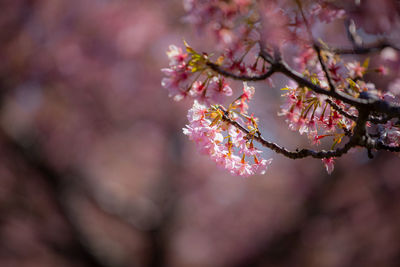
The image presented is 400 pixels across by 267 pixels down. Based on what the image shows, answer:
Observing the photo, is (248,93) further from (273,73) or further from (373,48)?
(373,48)

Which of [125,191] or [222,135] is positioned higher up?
[125,191]

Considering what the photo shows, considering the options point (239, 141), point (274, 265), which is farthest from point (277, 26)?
point (274, 265)

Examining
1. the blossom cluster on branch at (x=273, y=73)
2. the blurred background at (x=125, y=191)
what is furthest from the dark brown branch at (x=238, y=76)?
the blurred background at (x=125, y=191)

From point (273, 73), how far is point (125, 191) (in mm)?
8896

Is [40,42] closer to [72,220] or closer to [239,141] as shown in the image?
[72,220]

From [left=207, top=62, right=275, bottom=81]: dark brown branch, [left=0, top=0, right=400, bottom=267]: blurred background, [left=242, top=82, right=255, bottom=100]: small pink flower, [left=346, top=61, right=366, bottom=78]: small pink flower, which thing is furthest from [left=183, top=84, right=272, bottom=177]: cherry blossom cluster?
[left=0, top=0, right=400, bottom=267]: blurred background

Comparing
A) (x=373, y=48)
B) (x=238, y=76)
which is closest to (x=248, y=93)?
(x=238, y=76)

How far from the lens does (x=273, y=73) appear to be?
41.6 inches

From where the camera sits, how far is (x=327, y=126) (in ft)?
4.52

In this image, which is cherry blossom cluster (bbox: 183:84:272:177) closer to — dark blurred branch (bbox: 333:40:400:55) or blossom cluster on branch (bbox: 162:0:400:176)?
blossom cluster on branch (bbox: 162:0:400:176)

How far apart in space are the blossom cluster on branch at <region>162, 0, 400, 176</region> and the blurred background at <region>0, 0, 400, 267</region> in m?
3.12

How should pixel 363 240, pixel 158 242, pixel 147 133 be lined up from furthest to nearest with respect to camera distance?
pixel 147 133
pixel 363 240
pixel 158 242

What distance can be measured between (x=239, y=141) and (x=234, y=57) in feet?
1.11

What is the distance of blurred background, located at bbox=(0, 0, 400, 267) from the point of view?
204 inches
